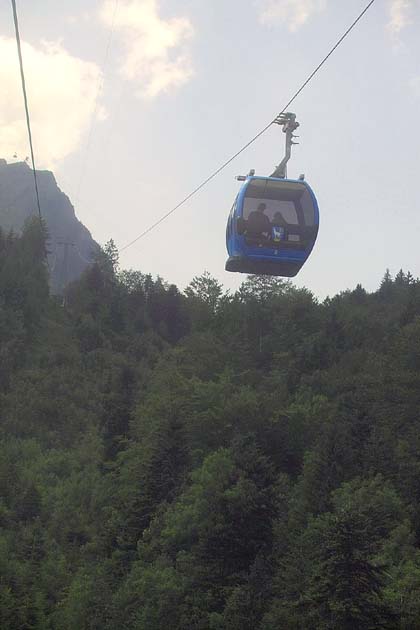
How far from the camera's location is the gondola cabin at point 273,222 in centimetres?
2008

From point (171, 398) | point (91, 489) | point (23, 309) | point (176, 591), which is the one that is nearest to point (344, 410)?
point (171, 398)

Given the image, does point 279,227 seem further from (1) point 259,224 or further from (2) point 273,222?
(1) point 259,224

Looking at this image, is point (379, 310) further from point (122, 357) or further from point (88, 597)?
point (88, 597)

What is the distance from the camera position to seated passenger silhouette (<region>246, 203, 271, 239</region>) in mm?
20250

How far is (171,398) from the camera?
58.4 meters

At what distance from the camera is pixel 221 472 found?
43188 mm

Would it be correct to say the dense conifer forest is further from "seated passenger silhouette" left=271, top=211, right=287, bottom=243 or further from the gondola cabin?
"seated passenger silhouette" left=271, top=211, right=287, bottom=243

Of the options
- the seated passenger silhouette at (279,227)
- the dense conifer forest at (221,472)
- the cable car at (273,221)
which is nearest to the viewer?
the cable car at (273,221)

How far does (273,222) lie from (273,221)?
28mm

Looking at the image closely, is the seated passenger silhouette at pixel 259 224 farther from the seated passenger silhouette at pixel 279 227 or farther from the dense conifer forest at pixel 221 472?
the dense conifer forest at pixel 221 472

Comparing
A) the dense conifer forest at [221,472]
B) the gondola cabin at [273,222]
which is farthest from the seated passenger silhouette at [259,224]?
the dense conifer forest at [221,472]

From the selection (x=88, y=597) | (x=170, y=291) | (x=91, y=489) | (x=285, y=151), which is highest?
(x=170, y=291)

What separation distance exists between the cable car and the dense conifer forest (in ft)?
38.3

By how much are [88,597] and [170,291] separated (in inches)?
2987
